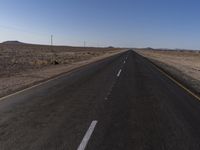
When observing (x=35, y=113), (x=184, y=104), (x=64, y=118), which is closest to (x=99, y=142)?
(x=64, y=118)

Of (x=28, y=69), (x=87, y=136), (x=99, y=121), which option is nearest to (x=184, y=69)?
(x=28, y=69)

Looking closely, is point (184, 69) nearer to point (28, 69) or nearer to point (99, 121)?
point (28, 69)

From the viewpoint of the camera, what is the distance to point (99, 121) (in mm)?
7707

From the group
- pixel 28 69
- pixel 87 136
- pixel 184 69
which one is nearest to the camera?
pixel 87 136

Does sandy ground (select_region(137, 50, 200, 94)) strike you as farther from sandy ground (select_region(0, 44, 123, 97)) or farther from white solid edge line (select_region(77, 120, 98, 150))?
sandy ground (select_region(0, 44, 123, 97))

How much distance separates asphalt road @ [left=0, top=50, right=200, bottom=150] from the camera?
5.95 m

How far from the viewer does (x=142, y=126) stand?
7328 mm

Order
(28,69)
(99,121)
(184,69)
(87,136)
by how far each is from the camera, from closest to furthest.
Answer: (87,136) → (99,121) → (28,69) → (184,69)

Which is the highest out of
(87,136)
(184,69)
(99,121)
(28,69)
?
(87,136)

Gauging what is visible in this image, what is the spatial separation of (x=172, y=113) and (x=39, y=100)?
4.75 m

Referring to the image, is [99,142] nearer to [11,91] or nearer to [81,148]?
[81,148]

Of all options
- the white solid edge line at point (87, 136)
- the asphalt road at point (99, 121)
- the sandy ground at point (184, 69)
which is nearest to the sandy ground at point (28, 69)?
the asphalt road at point (99, 121)

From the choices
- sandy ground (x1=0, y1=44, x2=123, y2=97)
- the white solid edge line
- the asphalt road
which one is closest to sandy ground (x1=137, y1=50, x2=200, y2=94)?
the asphalt road

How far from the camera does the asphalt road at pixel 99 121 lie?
5.95m
